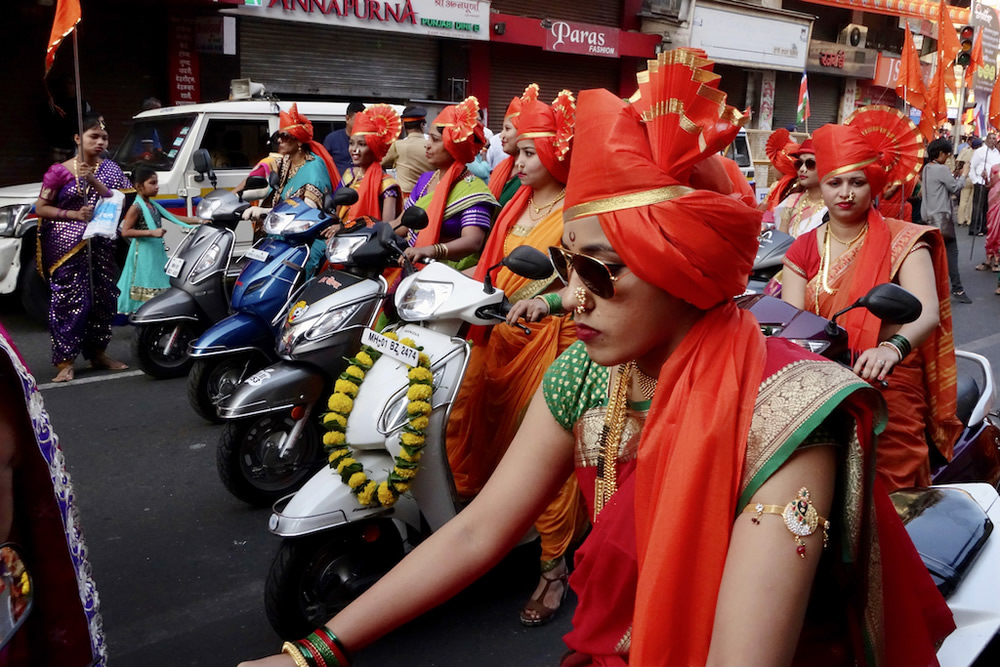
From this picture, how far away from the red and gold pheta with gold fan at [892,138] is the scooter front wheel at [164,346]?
4.87m

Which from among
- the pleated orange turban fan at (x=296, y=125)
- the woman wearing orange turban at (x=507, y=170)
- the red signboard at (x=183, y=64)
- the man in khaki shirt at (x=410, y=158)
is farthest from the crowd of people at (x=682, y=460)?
the red signboard at (x=183, y=64)

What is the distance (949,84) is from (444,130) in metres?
9.90

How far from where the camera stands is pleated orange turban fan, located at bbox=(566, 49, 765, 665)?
4.48 ft

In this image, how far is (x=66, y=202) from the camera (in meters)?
6.90

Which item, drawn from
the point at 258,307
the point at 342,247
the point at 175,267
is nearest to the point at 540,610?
the point at 342,247

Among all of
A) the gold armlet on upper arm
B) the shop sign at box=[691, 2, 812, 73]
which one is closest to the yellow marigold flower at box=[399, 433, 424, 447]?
the gold armlet on upper arm

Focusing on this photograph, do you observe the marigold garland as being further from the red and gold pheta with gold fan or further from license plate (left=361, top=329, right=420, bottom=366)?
the red and gold pheta with gold fan

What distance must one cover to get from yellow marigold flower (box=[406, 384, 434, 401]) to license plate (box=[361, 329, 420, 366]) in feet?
0.33

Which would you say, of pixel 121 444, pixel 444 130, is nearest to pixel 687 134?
pixel 444 130

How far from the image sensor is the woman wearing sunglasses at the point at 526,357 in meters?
3.78

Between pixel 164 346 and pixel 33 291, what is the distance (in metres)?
2.56

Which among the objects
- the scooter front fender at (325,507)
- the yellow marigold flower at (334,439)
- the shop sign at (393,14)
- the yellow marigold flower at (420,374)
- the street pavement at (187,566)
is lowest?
the street pavement at (187,566)

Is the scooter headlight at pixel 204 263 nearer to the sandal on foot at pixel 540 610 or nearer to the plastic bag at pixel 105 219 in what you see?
the plastic bag at pixel 105 219

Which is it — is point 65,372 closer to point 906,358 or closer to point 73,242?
point 73,242
